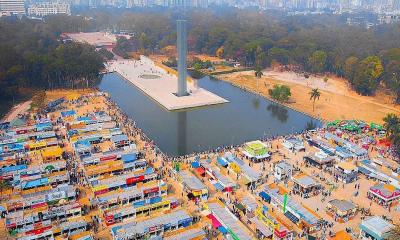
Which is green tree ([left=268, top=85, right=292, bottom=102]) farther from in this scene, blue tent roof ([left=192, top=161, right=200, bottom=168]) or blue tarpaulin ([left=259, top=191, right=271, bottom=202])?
blue tarpaulin ([left=259, top=191, right=271, bottom=202])

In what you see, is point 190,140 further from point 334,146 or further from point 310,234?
point 310,234

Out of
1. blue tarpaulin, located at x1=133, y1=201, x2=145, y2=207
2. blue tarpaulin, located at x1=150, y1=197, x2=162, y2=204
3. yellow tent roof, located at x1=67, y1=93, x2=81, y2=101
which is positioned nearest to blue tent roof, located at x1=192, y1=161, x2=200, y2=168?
blue tarpaulin, located at x1=150, y1=197, x2=162, y2=204

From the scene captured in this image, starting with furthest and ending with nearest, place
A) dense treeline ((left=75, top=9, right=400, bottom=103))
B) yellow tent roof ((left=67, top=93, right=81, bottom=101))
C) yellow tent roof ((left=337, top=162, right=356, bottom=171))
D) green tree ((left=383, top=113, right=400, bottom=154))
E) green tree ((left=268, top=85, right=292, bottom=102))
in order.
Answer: dense treeline ((left=75, top=9, right=400, bottom=103)) < green tree ((left=268, top=85, right=292, bottom=102)) < yellow tent roof ((left=67, top=93, right=81, bottom=101)) < green tree ((left=383, top=113, right=400, bottom=154)) < yellow tent roof ((left=337, top=162, right=356, bottom=171))

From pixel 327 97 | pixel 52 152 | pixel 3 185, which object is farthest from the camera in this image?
pixel 327 97

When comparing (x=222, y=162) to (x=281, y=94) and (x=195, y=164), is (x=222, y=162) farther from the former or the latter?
(x=281, y=94)

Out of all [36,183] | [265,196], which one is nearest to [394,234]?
A: [265,196]

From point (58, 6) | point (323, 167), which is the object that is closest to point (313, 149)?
point (323, 167)

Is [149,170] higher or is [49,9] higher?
[49,9]
